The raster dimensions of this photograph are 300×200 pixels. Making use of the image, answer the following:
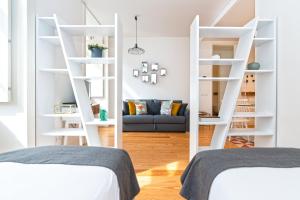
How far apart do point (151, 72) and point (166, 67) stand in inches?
19.1

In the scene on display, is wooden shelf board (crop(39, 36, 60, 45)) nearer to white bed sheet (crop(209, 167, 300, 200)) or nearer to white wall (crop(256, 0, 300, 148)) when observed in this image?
white bed sheet (crop(209, 167, 300, 200))

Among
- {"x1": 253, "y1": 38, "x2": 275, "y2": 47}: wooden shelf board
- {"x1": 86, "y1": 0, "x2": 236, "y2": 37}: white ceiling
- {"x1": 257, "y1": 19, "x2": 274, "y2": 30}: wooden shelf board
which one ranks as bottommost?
{"x1": 253, "y1": 38, "x2": 275, "y2": 47}: wooden shelf board

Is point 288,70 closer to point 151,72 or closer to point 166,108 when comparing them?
point 166,108

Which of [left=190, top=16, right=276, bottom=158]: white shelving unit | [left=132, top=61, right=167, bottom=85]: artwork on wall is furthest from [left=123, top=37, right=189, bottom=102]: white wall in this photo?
[left=190, top=16, right=276, bottom=158]: white shelving unit

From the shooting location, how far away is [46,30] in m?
3.06

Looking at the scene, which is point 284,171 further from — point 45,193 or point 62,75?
point 62,75

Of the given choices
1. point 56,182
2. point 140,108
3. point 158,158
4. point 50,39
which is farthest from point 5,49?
point 140,108

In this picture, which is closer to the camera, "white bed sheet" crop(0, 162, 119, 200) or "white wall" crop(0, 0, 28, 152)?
"white bed sheet" crop(0, 162, 119, 200)

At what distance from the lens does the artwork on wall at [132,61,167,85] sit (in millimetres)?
7500

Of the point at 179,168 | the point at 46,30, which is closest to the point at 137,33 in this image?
the point at 46,30

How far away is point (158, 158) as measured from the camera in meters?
3.92

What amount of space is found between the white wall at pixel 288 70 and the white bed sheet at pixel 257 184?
1.57 metres

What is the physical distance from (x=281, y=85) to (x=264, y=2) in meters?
1.16

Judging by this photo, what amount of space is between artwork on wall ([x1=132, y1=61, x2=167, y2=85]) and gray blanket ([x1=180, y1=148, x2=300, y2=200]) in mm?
5830
